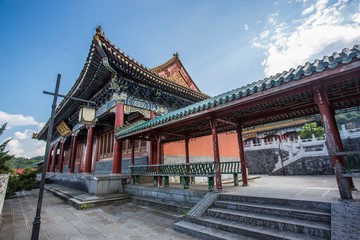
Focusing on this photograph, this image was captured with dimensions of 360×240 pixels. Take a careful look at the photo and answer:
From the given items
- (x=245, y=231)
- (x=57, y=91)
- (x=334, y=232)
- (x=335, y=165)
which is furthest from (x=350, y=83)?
(x=57, y=91)

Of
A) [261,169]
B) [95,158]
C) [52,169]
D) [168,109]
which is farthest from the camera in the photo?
[52,169]

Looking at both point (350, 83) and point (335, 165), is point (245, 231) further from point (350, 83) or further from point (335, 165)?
point (350, 83)

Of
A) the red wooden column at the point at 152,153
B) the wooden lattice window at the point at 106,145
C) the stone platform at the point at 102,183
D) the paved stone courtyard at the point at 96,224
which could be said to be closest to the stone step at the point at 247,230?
the paved stone courtyard at the point at 96,224

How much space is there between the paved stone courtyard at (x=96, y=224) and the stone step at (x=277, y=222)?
3.21ft

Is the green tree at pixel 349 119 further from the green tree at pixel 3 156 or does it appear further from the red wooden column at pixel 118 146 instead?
the green tree at pixel 3 156

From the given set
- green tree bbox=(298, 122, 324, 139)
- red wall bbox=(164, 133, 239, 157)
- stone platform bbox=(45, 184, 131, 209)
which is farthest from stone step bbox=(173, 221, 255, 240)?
green tree bbox=(298, 122, 324, 139)

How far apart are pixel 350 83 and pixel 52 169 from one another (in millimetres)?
26533

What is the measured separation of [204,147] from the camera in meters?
10.8

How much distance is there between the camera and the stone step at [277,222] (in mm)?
2637

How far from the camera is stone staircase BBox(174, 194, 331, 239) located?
109 inches

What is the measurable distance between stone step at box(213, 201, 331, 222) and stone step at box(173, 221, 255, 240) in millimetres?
725

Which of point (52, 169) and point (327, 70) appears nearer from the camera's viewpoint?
point (327, 70)

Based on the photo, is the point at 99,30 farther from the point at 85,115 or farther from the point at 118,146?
the point at 118,146

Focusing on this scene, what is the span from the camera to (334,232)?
2307 mm
